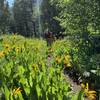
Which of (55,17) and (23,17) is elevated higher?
(55,17)

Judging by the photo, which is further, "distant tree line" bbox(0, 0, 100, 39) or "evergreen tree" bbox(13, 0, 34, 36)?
"evergreen tree" bbox(13, 0, 34, 36)

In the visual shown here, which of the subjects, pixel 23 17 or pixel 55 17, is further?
pixel 23 17

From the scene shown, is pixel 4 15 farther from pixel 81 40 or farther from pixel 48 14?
pixel 81 40

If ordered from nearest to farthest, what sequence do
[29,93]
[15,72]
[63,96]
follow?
1. [63,96]
2. [29,93]
3. [15,72]

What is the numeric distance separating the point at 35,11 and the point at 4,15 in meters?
5.99

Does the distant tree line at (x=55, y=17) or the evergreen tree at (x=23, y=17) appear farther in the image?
the evergreen tree at (x=23, y=17)

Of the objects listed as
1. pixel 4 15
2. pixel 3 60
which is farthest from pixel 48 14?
pixel 3 60

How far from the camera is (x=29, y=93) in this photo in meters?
4.11

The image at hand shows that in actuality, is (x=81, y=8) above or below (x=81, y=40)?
above

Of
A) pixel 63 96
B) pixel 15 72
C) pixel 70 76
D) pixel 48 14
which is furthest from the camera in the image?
pixel 48 14

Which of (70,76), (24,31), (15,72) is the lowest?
(24,31)

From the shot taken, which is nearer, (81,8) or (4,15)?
(81,8)

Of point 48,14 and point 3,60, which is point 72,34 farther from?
point 48,14

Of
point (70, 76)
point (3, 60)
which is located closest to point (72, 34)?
point (70, 76)
